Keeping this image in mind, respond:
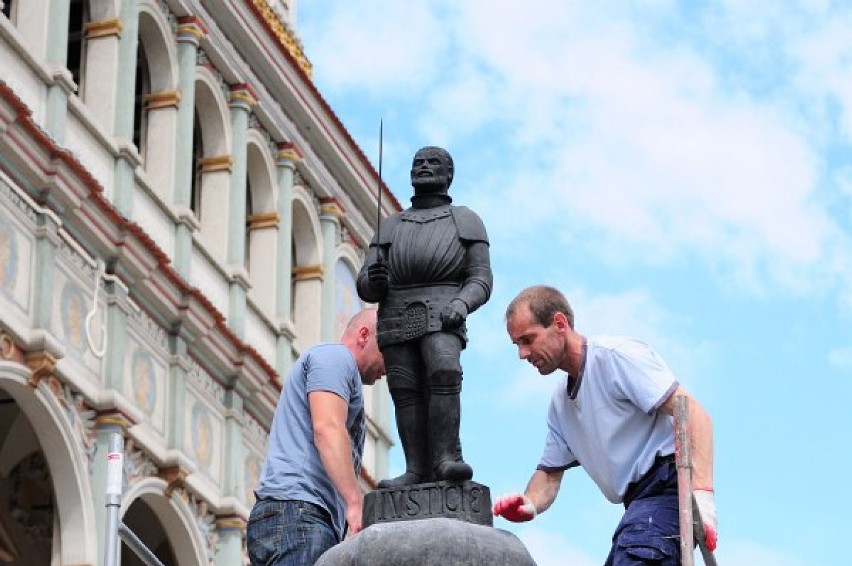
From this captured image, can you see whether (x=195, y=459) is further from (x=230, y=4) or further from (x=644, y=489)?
(x=644, y=489)

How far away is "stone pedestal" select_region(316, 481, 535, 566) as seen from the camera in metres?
8.59

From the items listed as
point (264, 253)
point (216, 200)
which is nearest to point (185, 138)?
point (216, 200)

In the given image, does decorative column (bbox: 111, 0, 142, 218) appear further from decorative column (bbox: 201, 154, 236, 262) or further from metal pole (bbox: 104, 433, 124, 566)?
metal pole (bbox: 104, 433, 124, 566)

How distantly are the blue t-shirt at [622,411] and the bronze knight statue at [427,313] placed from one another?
2.25 ft

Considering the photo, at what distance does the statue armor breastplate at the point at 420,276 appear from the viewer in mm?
9406

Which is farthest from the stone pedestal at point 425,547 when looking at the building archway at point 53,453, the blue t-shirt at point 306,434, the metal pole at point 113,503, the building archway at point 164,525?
the building archway at point 164,525

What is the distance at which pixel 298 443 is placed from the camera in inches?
356

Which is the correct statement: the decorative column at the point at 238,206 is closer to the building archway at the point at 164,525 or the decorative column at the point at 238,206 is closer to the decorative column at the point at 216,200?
the decorative column at the point at 216,200

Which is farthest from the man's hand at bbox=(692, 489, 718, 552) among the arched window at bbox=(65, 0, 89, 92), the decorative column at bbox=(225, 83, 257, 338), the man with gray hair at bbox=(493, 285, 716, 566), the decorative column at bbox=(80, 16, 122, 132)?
the decorative column at bbox=(225, 83, 257, 338)

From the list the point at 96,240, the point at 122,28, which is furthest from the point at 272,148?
the point at 96,240

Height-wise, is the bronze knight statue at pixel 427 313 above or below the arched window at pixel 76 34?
below

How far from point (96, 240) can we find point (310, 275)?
8.17m

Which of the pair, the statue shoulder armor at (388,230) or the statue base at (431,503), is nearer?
the statue base at (431,503)

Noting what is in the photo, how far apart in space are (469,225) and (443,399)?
0.85 metres
